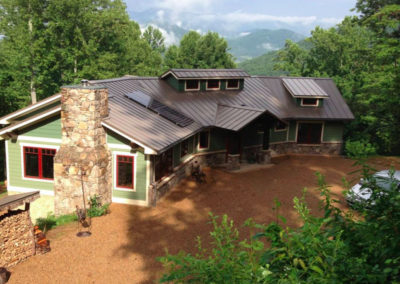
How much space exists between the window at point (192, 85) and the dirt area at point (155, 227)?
6638 mm

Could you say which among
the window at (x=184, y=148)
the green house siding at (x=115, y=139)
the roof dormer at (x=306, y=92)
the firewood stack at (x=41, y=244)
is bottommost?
the firewood stack at (x=41, y=244)

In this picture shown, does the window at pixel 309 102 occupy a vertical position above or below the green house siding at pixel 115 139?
above

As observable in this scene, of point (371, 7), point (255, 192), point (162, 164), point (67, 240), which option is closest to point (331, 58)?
point (371, 7)

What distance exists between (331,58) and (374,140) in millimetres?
12640

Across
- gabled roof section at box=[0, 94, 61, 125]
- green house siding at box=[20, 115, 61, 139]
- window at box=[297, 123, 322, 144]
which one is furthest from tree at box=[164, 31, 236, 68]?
green house siding at box=[20, 115, 61, 139]

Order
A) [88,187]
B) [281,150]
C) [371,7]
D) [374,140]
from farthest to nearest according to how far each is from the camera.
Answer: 1. [371,7]
2. [374,140]
3. [281,150]
4. [88,187]

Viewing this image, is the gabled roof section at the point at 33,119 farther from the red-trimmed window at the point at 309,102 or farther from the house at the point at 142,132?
the red-trimmed window at the point at 309,102

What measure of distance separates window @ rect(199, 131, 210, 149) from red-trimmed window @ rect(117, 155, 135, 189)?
678 centimetres

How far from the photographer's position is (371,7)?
36250mm

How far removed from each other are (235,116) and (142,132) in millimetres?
7708

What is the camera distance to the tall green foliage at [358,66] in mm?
25553

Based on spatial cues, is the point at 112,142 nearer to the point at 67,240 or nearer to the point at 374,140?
the point at 67,240

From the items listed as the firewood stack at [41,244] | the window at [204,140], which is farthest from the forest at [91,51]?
the firewood stack at [41,244]

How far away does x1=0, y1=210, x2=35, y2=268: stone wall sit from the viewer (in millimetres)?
11852
